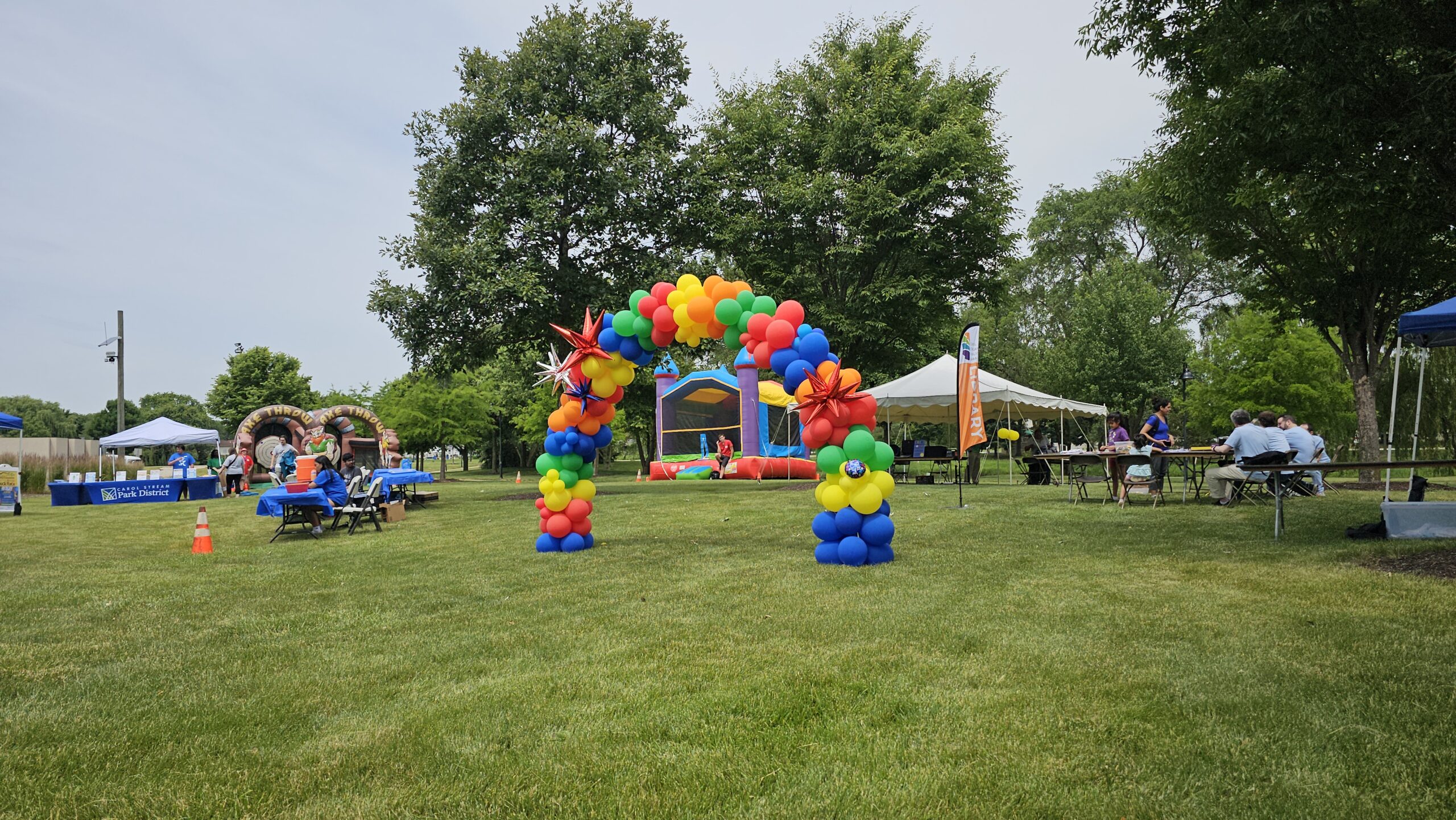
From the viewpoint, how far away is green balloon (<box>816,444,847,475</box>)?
805 centimetres

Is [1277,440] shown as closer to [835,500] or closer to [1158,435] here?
[1158,435]

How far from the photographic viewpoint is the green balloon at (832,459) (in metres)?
8.05

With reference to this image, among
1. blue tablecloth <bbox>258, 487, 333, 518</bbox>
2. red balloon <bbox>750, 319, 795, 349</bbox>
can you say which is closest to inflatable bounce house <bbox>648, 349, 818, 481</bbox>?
blue tablecloth <bbox>258, 487, 333, 518</bbox>

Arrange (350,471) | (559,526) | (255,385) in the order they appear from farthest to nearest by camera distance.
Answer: (255,385), (350,471), (559,526)

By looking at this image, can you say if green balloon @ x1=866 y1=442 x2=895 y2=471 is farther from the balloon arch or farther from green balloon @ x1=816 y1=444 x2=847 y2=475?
green balloon @ x1=816 y1=444 x2=847 y2=475

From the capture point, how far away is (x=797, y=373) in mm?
8164

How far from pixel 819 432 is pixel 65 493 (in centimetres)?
2246

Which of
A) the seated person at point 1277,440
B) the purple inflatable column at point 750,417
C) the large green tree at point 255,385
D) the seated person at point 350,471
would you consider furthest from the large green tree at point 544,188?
the large green tree at point 255,385

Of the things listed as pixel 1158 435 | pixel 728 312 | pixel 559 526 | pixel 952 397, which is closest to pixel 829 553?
pixel 728 312

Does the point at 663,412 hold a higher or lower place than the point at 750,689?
higher

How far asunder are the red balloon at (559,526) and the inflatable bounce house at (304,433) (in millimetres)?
20757

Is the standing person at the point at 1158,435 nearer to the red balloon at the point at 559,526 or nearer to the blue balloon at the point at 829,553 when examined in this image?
the blue balloon at the point at 829,553

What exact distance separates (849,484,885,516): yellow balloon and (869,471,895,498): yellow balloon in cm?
4

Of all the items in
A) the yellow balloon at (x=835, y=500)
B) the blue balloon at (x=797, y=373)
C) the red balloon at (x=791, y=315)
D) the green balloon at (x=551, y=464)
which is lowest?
the yellow balloon at (x=835, y=500)
